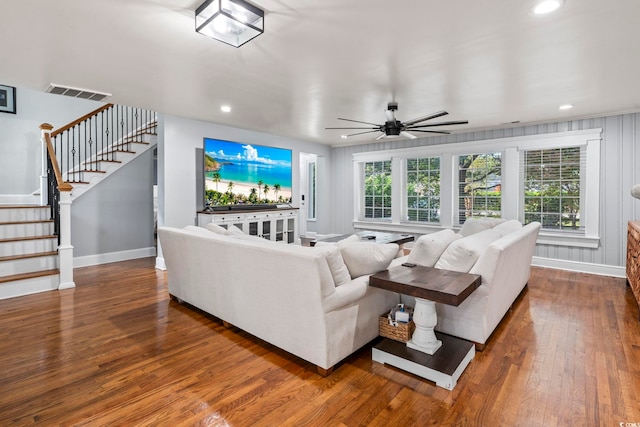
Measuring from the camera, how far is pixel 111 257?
5566 millimetres

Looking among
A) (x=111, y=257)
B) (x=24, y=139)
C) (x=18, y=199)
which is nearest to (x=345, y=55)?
(x=111, y=257)

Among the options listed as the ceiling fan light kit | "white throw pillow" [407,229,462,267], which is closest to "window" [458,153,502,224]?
"white throw pillow" [407,229,462,267]

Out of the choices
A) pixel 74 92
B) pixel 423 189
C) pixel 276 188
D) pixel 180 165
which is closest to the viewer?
pixel 74 92

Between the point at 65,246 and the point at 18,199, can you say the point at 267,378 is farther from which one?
the point at 18,199

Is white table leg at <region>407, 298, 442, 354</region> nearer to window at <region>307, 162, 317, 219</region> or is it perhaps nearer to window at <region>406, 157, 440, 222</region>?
window at <region>406, 157, 440, 222</region>

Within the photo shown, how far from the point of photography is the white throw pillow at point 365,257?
2.39m

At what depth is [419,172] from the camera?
678 centimetres

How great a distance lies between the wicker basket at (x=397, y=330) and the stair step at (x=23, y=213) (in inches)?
189

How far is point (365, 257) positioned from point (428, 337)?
0.68 metres

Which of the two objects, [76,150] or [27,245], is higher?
A: [76,150]

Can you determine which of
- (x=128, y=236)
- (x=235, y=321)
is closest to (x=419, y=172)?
(x=235, y=321)

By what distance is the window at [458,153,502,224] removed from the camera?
19.1 feet

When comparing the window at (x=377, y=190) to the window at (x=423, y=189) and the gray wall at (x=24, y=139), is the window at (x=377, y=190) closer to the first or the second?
the window at (x=423, y=189)

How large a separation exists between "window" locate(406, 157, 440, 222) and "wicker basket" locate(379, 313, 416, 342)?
4471mm
